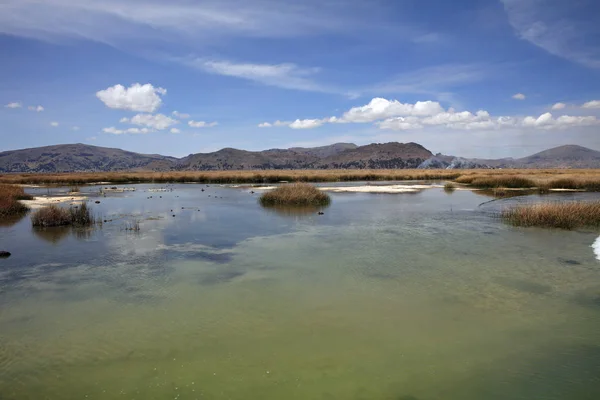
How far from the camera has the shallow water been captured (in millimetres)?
6879

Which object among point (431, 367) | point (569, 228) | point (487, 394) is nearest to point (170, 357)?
point (431, 367)

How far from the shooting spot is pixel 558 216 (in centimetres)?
2019

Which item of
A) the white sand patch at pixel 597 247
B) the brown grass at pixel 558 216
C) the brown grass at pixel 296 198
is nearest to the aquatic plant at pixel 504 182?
the brown grass at pixel 558 216

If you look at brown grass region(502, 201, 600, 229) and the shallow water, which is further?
brown grass region(502, 201, 600, 229)

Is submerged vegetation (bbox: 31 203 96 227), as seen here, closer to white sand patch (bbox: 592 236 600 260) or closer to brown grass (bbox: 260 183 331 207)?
brown grass (bbox: 260 183 331 207)

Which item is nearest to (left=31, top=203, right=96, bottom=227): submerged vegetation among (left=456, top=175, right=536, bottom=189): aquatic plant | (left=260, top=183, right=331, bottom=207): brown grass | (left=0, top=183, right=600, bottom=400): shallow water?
(left=0, top=183, right=600, bottom=400): shallow water

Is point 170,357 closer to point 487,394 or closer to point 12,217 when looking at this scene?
point 487,394

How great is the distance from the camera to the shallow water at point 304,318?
688cm

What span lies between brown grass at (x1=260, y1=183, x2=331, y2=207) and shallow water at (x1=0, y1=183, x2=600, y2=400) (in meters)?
12.9

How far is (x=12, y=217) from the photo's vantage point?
26.4 meters

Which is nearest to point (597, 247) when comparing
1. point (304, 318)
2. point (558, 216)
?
point (558, 216)

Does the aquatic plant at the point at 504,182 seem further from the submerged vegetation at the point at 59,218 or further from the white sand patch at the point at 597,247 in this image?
the submerged vegetation at the point at 59,218

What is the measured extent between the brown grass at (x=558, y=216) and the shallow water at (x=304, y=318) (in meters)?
1.44

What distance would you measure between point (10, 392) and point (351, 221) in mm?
18472
